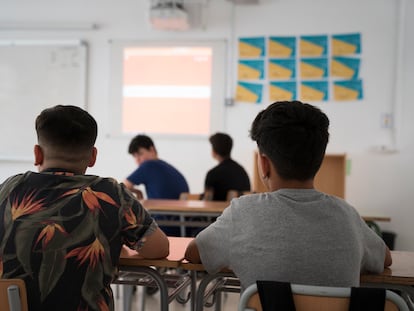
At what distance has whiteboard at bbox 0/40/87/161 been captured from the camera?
17.0 ft

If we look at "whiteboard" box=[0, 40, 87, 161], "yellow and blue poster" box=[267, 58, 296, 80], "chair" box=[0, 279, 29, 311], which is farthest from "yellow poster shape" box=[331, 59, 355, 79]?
"chair" box=[0, 279, 29, 311]

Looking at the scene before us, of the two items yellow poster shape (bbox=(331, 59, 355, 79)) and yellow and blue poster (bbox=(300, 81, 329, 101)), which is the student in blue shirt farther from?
yellow poster shape (bbox=(331, 59, 355, 79))

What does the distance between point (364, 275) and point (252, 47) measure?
375 centimetres

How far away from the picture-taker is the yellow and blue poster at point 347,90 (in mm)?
4625

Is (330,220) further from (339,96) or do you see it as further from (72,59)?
(72,59)

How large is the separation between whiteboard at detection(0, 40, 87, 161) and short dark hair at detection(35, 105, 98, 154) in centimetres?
387

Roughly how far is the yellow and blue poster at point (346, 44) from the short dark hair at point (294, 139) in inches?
144

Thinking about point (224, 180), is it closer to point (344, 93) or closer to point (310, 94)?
point (310, 94)

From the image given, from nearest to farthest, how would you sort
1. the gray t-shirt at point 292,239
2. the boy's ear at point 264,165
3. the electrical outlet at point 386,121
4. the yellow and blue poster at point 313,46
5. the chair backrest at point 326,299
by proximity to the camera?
the chair backrest at point 326,299, the gray t-shirt at point 292,239, the boy's ear at point 264,165, the electrical outlet at point 386,121, the yellow and blue poster at point 313,46

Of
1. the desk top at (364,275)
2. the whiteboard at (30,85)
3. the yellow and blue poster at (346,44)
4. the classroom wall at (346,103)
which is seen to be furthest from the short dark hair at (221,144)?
the desk top at (364,275)

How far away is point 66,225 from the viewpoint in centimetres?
127

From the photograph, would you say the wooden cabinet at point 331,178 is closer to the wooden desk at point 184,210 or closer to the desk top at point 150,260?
the wooden desk at point 184,210

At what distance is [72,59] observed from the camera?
5156mm

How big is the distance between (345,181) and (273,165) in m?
3.47
